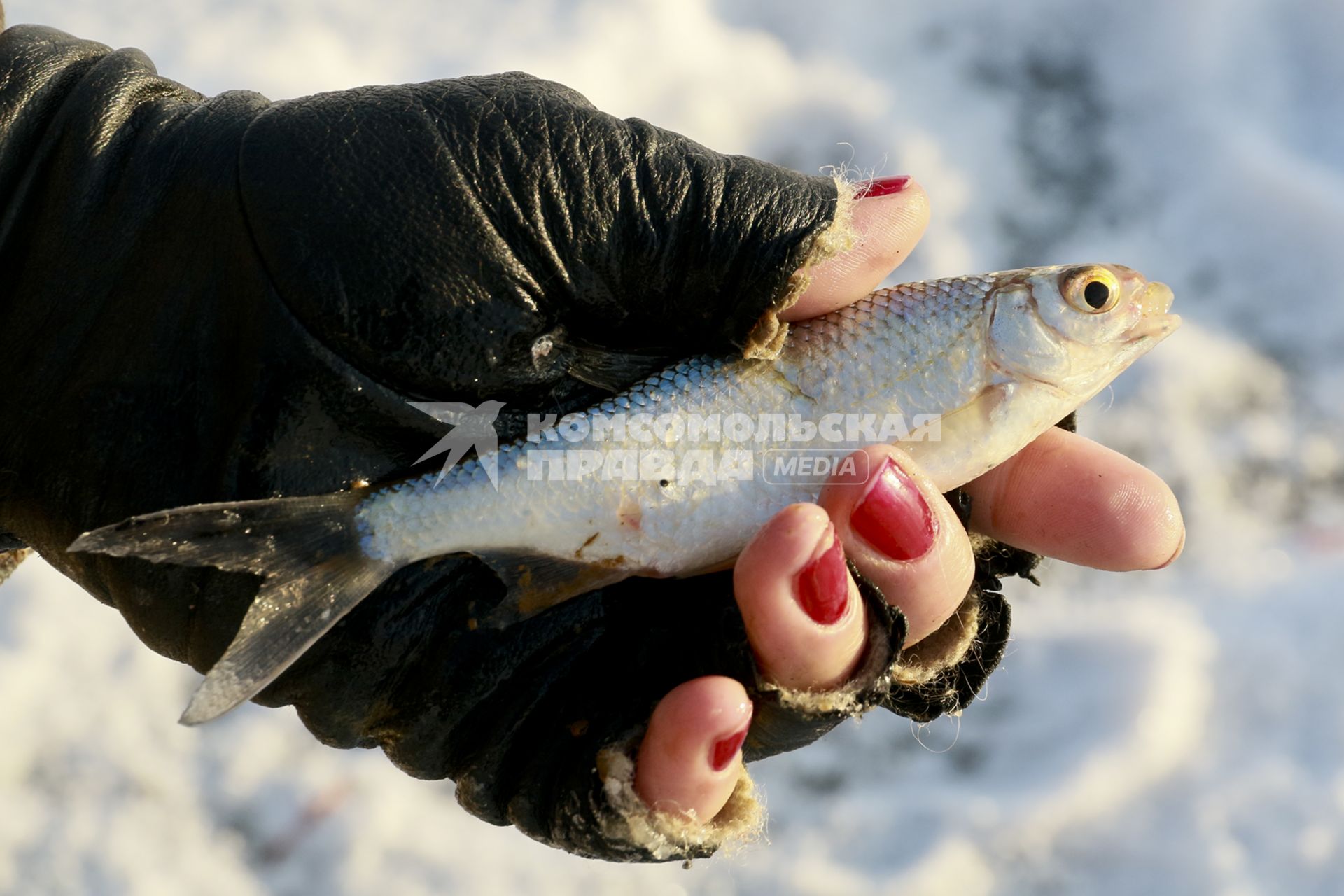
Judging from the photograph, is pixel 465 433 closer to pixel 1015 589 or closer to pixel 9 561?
pixel 9 561

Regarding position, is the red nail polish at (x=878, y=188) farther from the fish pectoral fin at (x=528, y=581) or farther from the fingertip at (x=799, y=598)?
the fish pectoral fin at (x=528, y=581)

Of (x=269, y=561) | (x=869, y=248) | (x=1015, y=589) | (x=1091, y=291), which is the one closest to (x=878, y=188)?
(x=869, y=248)

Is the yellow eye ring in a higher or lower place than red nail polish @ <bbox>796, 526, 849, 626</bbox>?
higher

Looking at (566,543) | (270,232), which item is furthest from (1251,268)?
(270,232)

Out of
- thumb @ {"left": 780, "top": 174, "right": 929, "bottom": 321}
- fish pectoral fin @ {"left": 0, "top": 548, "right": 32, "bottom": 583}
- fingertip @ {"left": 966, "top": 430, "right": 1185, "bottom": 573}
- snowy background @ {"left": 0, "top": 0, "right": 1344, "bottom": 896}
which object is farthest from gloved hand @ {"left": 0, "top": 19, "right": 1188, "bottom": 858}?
snowy background @ {"left": 0, "top": 0, "right": 1344, "bottom": 896}

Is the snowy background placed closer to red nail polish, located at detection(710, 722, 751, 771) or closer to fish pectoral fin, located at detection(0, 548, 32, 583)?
fish pectoral fin, located at detection(0, 548, 32, 583)

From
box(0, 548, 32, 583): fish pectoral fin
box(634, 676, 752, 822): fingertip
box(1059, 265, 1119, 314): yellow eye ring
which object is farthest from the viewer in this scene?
box(0, 548, 32, 583): fish pectoral fin

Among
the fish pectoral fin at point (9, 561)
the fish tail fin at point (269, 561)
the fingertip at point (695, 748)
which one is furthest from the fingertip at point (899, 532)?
the fish pectoral fin at point (9, 561)
